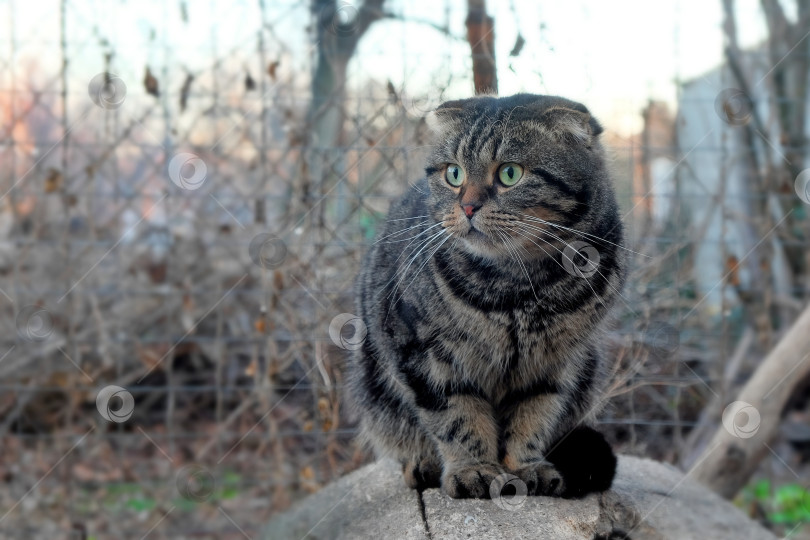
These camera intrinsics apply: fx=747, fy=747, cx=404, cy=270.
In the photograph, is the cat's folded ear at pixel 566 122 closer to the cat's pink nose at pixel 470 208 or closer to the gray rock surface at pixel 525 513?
the cat's pink nose at pixel 470 208

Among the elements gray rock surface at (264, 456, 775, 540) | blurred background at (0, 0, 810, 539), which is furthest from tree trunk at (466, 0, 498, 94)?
gray rock surface at (264, 456, 775, 540)

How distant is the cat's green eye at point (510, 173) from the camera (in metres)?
2.11

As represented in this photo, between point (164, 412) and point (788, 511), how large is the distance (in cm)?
377

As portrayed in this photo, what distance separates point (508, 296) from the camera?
2.17 metres

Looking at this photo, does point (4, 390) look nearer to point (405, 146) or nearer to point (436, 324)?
point (405, 146)

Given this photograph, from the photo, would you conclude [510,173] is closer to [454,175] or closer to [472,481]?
[454,175]

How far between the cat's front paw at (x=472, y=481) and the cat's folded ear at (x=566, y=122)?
0.97 meters

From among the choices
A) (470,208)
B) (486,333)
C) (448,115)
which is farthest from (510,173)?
(486,333)

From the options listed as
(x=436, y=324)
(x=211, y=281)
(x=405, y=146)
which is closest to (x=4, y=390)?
(x=211, y=281)

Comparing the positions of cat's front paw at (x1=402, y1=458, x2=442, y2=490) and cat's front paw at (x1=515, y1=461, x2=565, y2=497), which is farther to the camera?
cat's front paw at (x1=402, y1=458, x2=442, y2=490)

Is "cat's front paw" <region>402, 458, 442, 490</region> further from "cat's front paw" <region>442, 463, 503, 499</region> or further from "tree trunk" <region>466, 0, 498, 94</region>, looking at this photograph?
"tree trunk" <region>466, 0, 498, 94</region>

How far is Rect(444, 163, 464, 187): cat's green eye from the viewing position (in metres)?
Result: 2.22

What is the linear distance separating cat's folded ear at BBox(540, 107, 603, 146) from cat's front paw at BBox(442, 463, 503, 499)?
973 mm

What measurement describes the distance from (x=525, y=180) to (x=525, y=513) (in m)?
0.92
